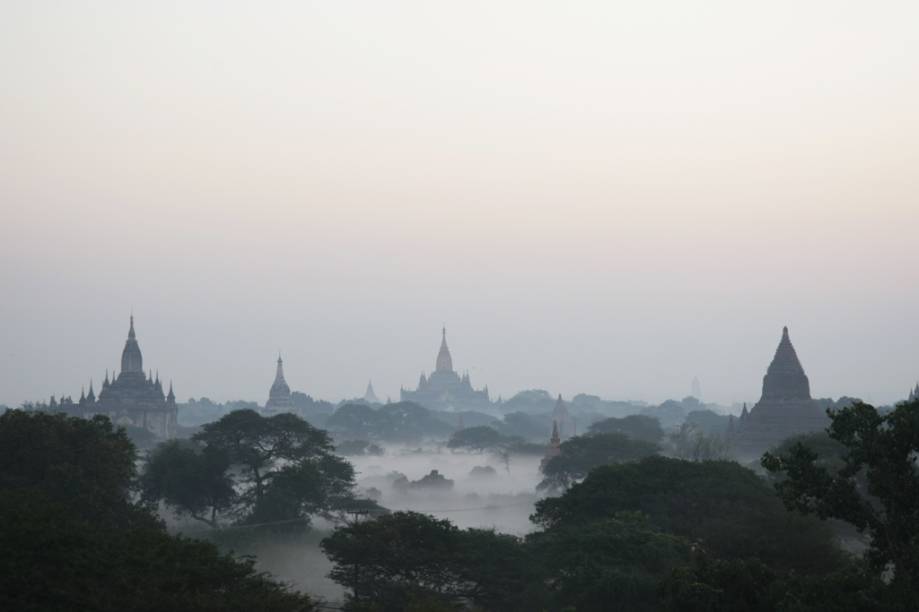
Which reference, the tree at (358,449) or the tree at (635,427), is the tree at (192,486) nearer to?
the tree at (635,427)

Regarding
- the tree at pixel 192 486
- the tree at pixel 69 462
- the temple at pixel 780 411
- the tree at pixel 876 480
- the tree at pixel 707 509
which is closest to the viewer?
the tree at pixel 876 480

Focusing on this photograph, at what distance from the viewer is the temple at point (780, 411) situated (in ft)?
341

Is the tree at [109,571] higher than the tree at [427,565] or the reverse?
higher

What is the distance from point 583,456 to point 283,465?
25512mm

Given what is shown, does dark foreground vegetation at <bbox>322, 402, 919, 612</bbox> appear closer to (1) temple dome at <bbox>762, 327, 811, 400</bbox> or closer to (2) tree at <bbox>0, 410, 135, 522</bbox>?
(2) tree at <bbox>0, 410, 135, 522</bbox>

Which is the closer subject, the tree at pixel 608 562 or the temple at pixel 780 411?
the tree at pixel 608 562

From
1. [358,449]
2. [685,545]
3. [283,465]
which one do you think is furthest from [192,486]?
[358,449]

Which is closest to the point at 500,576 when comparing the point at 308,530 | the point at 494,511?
the point at 308,530

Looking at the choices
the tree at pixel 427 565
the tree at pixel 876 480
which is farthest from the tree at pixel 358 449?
the tree at pixel 876 480

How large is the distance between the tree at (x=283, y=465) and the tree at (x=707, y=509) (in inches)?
671

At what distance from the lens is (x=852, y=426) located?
84.0 ft

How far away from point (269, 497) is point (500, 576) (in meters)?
26.1

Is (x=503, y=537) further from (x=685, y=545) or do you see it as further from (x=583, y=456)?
(x=583, y=456)

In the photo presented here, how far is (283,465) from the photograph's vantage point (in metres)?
69.7
